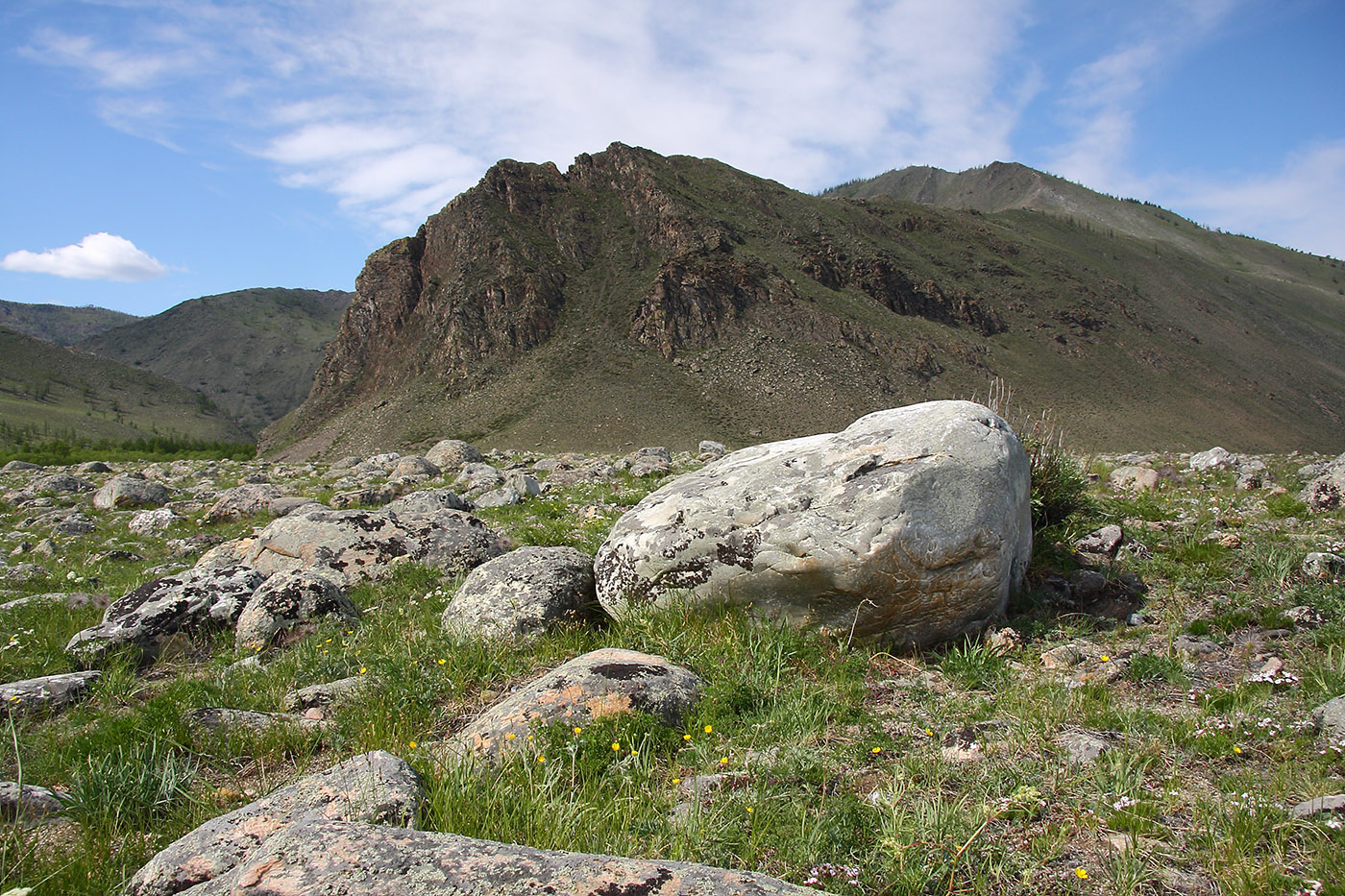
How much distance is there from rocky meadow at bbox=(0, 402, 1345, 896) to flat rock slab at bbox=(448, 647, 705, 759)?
0.02 meters

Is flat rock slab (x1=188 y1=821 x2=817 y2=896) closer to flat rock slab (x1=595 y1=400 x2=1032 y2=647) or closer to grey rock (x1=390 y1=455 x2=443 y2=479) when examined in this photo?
flat rock slab (x1=595 y1=400 x2=1032 y2=647)

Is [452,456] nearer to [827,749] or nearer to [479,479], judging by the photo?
[479,479]

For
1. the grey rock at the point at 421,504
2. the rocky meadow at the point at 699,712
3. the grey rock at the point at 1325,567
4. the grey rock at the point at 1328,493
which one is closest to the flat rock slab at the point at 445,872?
the rocky meadow at the point at 699,712

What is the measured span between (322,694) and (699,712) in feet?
9.13

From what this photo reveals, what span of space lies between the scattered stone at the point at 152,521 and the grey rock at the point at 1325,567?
1693 cm

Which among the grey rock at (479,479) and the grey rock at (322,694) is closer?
the grey rock at (322,694)

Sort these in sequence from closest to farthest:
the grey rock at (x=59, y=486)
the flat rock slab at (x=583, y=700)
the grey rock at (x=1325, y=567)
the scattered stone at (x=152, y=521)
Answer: the flat rock slab at (x=583, y=700) < the grey rock at (x=1325, y=567) < the scattered stone at (x=152, y=521) < the grey rock at (x=59, y=486)

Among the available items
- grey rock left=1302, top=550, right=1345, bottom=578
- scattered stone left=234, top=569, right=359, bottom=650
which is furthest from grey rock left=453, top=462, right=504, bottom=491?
grey rock left=1302, top=550, right=1345, bottom=578

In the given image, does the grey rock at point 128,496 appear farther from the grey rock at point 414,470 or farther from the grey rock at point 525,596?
the grey rock at point 525,596

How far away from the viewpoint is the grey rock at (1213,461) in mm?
14860

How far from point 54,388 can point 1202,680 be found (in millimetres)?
168754

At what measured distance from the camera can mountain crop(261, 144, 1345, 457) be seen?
7144cm

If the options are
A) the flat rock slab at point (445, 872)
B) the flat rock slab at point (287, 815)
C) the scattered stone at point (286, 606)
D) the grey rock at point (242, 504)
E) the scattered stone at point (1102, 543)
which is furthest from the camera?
the grey rock at point (242, 504)

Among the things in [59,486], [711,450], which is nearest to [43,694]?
[59,486]
